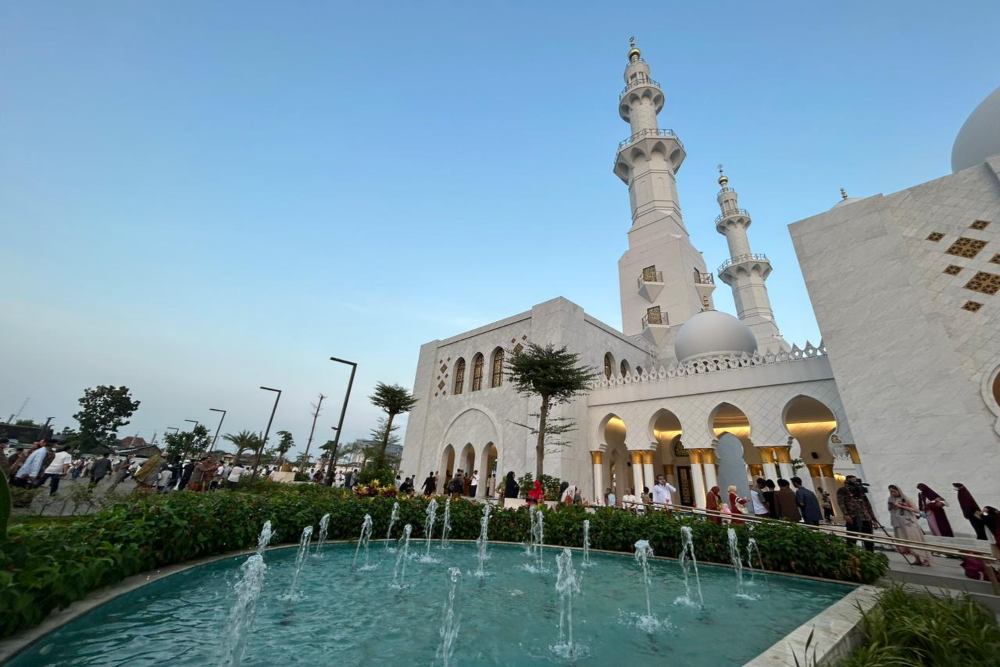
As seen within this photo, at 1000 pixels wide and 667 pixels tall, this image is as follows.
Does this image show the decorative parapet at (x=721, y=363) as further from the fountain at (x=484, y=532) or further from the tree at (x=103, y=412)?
the tree at (x=103, y=412)

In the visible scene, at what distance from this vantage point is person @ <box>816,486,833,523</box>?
16.2 metres

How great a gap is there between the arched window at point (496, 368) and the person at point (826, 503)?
14.5 metres

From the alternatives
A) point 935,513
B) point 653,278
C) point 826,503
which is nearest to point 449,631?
point 935,513

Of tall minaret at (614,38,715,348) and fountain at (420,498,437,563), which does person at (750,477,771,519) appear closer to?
fountain at (420,498,437,563)

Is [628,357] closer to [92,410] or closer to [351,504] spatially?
[351,504]

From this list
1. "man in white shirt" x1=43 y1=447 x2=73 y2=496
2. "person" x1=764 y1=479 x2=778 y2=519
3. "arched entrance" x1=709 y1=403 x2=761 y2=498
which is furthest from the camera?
"arched entrance" x1=709 y1=403 x2=761 y2=498

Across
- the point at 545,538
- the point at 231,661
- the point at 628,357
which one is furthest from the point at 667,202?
the point at 231,661

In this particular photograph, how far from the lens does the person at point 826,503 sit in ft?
53.3

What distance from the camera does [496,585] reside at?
6305 millimetres

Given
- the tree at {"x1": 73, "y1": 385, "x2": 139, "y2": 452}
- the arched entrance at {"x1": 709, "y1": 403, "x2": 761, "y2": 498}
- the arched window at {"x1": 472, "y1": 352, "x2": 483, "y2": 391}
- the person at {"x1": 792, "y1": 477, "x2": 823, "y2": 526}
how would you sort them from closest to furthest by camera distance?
the person at {"x1": 792, "y1": 477, "x2": 823, "y2": 526}, the arched entrance at {"x1": 709, "y1": 403, "x2": 761, "y2": 498}, the arched window at {"x1": 472, "y1": 352, "x2": 483, "y2": 391}, the tree at {"x1": 73, "y1": 385, "x2": 139, "y2": 452}

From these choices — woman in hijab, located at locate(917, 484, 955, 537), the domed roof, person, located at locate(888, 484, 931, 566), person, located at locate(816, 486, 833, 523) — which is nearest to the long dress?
person, located at locate(888, 484, 931, 566)

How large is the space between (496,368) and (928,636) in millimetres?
18483

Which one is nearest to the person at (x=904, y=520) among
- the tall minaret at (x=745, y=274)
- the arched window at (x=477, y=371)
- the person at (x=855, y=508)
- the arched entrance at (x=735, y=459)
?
the person at (x=855, y=508)

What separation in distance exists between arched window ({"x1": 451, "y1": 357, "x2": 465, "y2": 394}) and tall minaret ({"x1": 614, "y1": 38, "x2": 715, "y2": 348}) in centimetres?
991
